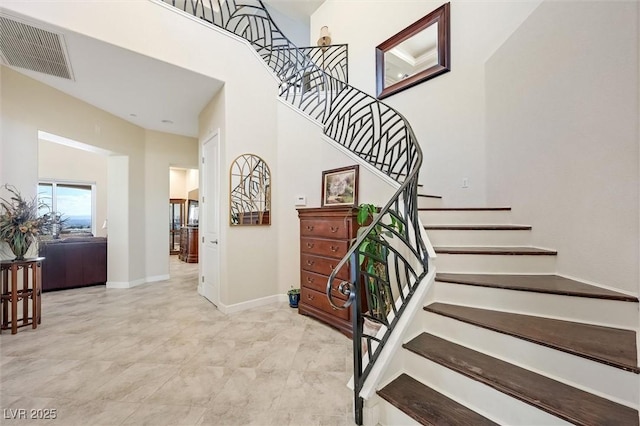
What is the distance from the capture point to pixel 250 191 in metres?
3.60

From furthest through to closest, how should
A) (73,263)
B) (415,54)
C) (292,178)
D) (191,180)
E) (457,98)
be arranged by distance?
1. (191,180)
2. (73,263)
3. (415,54)
4. (292,178)
5. (457,98)

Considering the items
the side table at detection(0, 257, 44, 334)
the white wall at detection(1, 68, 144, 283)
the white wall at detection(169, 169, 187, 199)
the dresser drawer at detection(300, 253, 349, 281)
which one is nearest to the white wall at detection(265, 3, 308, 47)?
the white wall at detection(1, 68, 144, 283)

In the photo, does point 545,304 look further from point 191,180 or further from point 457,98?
point 191,180

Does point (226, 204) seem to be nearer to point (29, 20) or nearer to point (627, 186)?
point (29, 20)

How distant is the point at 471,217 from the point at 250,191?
273cm

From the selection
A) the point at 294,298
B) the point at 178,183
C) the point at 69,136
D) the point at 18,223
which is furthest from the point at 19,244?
the point at 178,183

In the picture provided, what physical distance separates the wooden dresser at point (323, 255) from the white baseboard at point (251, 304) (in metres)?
0.60

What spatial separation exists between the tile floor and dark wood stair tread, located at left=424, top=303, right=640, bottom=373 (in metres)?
0.99

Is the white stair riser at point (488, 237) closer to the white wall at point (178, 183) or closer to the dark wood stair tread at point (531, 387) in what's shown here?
the dark wood stair tread at point (531, 387)

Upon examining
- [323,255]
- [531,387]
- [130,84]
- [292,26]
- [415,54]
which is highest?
[292,26]

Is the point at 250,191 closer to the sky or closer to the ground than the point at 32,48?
closer to the ground

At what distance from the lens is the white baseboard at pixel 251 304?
330 cm

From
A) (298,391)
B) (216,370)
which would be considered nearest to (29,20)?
(216,370)

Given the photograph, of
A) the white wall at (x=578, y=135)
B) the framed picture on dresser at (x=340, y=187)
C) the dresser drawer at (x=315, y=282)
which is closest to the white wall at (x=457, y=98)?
the white wall at (x=578, y=135)
